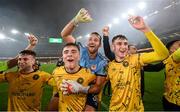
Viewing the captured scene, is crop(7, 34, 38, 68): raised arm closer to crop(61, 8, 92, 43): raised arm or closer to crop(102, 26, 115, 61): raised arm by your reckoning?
crop(61, 8, 92, 43): raised arm

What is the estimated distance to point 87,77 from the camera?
4.54 m

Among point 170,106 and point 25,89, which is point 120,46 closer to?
→ point 170,106

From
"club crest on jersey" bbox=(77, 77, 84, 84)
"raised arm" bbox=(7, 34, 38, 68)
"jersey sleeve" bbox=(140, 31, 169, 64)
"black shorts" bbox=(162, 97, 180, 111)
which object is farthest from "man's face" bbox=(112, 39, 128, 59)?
"raised arm" bbox=(7, 34, 38, 68)

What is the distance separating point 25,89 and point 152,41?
7.21 ft

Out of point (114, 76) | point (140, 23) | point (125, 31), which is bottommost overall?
point (114, 76)

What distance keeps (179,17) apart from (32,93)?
37.8 m

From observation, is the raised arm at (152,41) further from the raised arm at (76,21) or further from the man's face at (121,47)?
the raised arm at (76,21)

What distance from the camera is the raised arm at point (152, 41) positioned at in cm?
440

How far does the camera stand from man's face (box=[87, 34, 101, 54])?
597cm

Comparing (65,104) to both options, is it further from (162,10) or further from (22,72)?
(162,10)

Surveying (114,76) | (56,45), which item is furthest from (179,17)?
(56,45)

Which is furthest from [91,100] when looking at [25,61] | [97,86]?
[25,61]

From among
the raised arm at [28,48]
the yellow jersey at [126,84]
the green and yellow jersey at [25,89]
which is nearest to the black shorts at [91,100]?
the yellow jersey at [126,84]

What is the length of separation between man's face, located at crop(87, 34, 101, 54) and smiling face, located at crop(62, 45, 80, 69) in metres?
1.40
